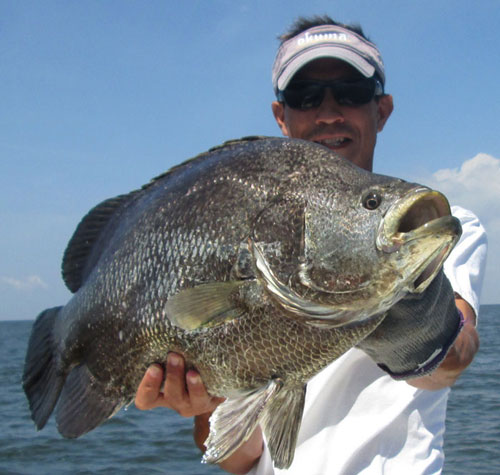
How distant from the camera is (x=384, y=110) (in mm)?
3584

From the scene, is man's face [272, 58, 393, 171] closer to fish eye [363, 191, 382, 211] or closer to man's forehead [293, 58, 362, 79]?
man's forehead [293, 58, 362, 79]

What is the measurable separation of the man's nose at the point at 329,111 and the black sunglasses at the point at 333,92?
18 mm

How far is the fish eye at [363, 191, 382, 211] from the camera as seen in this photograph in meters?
1.71

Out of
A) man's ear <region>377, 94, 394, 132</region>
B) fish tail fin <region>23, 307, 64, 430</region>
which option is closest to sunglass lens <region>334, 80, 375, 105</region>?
man's ear <region>377, 94, 394, 132</region>

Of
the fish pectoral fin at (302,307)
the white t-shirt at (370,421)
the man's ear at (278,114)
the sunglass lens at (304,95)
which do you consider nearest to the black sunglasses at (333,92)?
the sunglass lens at (304,95)

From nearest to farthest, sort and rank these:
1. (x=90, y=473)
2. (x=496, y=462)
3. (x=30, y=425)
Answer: (x=496, y=462) → (x=90, y=473) → (x=30, y=425)

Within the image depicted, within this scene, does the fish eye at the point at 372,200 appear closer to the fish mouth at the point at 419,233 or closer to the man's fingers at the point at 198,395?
the fish mouth at the point at 419,233

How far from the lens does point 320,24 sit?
3404 millimetres

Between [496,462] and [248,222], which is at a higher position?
[248,222]

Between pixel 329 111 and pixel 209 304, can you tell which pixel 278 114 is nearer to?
pixel 329 111

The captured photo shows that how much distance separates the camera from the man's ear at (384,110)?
3541 millimetres

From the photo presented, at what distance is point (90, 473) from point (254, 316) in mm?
8755

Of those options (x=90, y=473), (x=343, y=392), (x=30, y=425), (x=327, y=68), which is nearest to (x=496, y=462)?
(x=90, y=473)

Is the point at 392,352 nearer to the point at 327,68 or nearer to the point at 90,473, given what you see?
the point at 327,68
